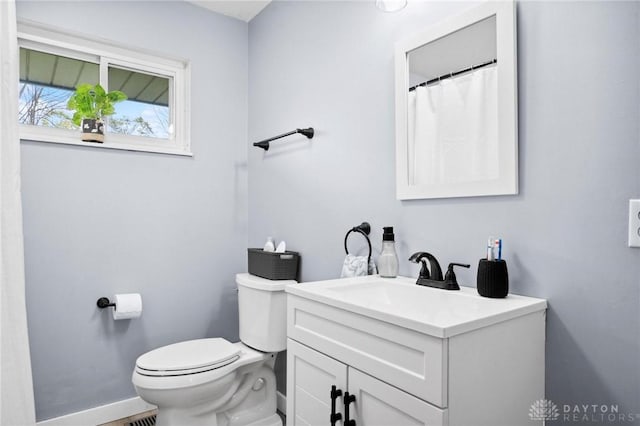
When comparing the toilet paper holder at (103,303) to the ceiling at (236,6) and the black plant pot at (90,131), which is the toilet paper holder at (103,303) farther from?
the ceiling at (236,6)

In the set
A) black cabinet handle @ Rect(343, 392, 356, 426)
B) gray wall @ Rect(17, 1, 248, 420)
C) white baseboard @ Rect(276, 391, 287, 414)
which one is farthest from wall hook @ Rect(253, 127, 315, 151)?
white baseboard @ Rect(276, 391, 287, 414)

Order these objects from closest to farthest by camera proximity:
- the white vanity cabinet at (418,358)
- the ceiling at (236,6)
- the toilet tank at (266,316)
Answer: the white vanity cabinet at (418,358), the toilet tank at (266,316), the ceiling at (236,6)

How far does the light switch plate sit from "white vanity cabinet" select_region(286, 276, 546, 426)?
270 millimetres

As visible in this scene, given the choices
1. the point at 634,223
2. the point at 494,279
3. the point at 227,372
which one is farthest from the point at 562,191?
the point at 227,372

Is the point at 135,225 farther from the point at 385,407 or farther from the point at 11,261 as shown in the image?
the point at 385,407

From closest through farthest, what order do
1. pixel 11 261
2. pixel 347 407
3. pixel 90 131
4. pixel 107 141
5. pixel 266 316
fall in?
pixel 347 407 → pixel 11 261 → pixel 266 316 → pixel 90 131 → pixel 107 141

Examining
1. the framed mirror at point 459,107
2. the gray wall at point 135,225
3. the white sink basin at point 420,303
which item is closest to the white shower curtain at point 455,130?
the framed mirror at point 459,107

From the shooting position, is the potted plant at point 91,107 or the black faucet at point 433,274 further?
the potted plant at point 91,107

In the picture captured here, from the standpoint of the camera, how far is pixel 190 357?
5.83 ft

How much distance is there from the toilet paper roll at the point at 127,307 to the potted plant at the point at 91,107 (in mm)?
844

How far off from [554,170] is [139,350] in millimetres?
2194

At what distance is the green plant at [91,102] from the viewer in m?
2.01

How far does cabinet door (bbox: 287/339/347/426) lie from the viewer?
115cm

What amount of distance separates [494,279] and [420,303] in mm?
272
